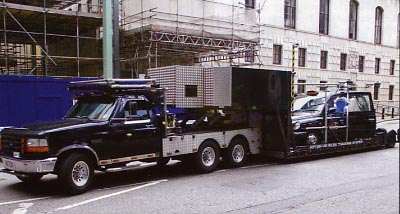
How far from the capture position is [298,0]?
90.4ft

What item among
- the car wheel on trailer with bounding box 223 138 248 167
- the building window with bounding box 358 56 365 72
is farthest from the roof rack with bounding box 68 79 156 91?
the building window with bounding box 358 56 365 72

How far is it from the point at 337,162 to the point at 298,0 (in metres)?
19.2

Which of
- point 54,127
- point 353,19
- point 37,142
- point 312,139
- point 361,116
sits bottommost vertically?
point 312,139

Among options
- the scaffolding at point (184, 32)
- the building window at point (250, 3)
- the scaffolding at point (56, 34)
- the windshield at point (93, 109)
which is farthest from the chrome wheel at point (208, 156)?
the building window at point (250, 3)

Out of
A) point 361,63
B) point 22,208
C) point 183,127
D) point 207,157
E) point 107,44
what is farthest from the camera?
point 361,63

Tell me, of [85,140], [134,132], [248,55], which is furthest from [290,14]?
[85,140]

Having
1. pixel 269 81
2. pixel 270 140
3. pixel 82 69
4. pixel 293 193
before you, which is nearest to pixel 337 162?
pixel 270 140

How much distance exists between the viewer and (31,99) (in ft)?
49.1

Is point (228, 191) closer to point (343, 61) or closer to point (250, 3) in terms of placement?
point (250, 3)

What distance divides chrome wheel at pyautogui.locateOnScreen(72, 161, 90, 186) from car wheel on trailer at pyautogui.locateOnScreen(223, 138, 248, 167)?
12.6 feet

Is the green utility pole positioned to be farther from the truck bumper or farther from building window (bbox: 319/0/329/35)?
building window (bbox: 319/0/329/35)

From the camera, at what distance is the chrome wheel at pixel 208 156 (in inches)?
376

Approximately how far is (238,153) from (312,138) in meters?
2.64

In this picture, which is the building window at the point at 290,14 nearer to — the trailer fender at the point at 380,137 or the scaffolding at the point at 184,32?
the scaffolding at the point at 184,32
